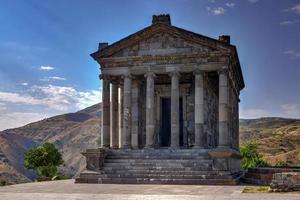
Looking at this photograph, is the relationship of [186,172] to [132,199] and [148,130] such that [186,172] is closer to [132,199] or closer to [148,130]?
[148,130]

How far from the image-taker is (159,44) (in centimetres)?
3011

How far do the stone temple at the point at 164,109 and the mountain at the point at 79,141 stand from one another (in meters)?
53.7

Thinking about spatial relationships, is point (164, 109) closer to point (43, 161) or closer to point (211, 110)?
point (211, 110)

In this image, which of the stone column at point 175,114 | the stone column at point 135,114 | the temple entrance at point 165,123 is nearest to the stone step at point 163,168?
the stone column at point 175,114

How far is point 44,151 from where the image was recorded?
39.1 metres

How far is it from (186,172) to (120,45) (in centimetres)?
1037

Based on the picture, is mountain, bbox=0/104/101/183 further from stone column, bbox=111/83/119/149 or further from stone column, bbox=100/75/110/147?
stone column, bbox=100/75/110/147

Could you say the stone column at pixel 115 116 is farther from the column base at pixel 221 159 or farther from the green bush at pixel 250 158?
the green bush at pixel 250 158

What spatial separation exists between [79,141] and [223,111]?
460ft

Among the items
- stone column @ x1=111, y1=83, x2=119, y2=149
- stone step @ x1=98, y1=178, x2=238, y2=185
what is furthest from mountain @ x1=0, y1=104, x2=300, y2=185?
stone step @ x1=98, y1=178, x2=238, y2=185

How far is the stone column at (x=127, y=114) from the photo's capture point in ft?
99.2

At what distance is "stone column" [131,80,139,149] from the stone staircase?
3348mm

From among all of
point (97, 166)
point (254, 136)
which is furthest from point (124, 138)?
point (254, 136)

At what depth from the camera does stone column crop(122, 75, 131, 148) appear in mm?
30234
